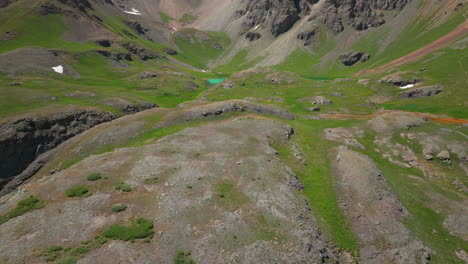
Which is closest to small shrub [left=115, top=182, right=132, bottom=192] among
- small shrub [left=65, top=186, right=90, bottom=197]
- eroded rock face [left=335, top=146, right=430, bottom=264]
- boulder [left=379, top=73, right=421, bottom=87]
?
small shrub [left=65, top=186, right=90, bottom=197]

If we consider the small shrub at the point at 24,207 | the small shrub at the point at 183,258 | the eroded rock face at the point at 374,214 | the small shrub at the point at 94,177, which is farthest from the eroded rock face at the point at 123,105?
the small shrub at the point at 183,258

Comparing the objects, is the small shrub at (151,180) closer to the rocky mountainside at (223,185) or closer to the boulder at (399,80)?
the rocky mountainside at (223,185)

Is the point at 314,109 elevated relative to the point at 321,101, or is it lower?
elevated

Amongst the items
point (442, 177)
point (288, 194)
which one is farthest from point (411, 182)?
point (288, 194)

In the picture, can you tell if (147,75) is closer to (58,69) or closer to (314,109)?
(58,69)

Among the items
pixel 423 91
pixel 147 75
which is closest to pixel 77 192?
pixel 423 91
